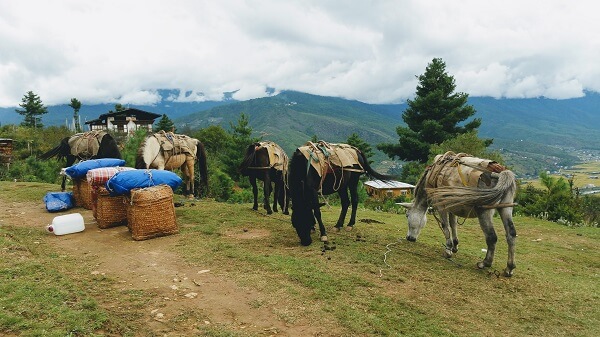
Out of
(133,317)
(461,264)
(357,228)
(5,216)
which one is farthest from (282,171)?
(5,216)

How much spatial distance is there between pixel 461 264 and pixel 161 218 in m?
5.79

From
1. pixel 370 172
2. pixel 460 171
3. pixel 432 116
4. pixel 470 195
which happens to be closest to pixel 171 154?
pixel 370 172

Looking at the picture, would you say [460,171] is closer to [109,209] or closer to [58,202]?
[109,209]

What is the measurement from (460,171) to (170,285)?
494cm

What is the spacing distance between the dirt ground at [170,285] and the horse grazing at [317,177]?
1.43 metres

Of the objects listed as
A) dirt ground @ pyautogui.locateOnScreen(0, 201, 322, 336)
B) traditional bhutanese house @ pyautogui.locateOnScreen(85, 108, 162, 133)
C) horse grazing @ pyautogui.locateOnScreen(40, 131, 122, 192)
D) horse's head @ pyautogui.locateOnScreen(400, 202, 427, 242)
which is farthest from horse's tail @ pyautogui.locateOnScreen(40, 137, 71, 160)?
traditional bhutanese house @ pyautogui.locateOnScreen(85, 108, 162, 133)

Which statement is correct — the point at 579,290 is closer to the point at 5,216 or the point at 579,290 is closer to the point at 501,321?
the point at 501,321

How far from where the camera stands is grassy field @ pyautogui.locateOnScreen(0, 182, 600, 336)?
3938 mm

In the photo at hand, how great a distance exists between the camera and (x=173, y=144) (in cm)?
1077

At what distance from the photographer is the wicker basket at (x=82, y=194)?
31.4 ft

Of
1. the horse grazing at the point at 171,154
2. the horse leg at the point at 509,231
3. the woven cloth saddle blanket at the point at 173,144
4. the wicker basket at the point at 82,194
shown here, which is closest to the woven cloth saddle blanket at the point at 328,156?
the horse leg at the point at 509,231

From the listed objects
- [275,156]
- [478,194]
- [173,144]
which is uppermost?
[173,144]

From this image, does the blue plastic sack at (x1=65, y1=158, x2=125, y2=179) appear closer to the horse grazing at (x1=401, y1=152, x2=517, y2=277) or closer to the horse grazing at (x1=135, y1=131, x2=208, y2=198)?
the horse grazing at (x1=135, y1=131, x2=208, y2=198)

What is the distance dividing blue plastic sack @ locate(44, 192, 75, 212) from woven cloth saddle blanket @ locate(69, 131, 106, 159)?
67.8 inches
